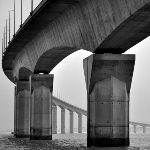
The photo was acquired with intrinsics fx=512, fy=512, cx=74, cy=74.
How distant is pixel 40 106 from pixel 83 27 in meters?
20.2

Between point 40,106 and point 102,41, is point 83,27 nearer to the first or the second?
point 102,41

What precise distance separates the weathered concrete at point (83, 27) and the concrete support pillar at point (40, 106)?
3096mm

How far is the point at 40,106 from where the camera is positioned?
5341cm

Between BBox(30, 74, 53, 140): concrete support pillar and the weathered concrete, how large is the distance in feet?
10.2

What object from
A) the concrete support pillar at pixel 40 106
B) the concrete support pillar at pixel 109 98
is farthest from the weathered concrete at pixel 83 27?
the concrete support pillar at pixel 40 106

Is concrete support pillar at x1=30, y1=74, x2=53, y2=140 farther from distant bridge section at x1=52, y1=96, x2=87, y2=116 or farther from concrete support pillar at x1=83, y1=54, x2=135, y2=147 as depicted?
distant bridge section at x1=52, y1=96, x2=87, y2=116

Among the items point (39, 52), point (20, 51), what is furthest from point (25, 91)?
point (39, 52)

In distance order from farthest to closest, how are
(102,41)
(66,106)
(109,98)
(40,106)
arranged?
(66,106)
(40,106)
(109,98)
(102,41)

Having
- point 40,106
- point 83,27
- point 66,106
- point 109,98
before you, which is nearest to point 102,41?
point 83,27

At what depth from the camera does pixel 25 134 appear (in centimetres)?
6794

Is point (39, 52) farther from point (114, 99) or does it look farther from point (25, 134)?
point (25, 134)

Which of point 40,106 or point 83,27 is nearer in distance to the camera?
point 83,27

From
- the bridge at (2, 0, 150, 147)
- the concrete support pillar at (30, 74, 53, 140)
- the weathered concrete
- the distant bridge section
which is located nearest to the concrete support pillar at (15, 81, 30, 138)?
the concrete support pillar at (30, 74, 53, 140)

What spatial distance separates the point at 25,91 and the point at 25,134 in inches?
228
